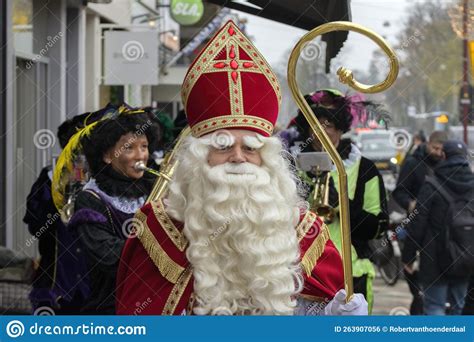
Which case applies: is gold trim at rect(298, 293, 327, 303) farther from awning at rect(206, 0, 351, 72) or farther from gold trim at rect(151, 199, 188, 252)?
awning at rect(206, 0, 351, 72)

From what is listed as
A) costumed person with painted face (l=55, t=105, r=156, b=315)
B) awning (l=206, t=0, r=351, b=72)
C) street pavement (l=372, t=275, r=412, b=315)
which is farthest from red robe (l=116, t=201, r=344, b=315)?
street pavement (l=372, t=275, r=412, b=315)

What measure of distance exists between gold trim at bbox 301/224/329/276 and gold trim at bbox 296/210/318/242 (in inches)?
1.6

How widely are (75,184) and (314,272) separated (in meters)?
2.53

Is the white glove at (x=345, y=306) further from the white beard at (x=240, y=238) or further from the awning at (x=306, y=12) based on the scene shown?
the awning at (x=306, y=12)

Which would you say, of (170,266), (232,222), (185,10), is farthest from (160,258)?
(185,10)

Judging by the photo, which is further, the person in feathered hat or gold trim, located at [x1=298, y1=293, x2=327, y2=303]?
the person in feathered hat

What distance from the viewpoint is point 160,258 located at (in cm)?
314

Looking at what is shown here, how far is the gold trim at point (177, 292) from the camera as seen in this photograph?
10.2 feet

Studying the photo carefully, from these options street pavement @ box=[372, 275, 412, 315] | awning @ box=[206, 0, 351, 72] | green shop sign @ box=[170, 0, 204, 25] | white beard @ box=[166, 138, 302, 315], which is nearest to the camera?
white beard @ box=[166, 138, 302, 315]

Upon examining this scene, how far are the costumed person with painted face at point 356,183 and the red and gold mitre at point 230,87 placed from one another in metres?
2.16

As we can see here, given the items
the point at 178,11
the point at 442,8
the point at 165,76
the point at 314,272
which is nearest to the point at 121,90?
the point at 178,11

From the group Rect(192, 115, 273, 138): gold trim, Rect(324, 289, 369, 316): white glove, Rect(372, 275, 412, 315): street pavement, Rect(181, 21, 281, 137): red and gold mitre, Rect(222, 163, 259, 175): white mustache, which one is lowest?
→ Rect(372, 275, 412, 315): street pavement

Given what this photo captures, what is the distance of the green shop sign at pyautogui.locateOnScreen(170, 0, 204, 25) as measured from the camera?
15664mm

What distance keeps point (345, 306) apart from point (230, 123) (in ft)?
2.00
